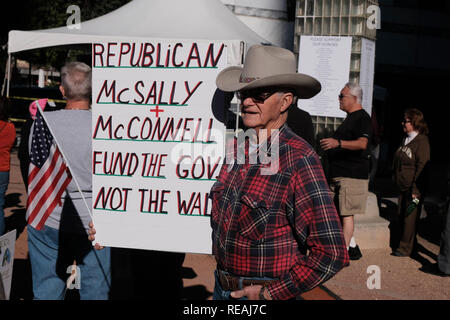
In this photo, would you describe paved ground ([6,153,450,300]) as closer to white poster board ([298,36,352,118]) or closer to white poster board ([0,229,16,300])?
white poster board ([298,36,352,118])

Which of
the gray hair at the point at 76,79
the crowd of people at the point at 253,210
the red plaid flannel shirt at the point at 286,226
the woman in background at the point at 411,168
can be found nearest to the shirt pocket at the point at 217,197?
the crowd of people at the point at 253,210

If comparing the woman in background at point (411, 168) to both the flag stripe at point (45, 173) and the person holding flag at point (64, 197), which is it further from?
the flag stripe at point (45, 173)

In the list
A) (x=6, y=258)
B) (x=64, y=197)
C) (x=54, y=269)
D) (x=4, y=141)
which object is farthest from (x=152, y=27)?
(x=6, y=258)

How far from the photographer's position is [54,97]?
25578 mm

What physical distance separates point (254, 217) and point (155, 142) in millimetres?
1098

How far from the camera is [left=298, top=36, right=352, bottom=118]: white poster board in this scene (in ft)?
25.8

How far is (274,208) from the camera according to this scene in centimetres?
248

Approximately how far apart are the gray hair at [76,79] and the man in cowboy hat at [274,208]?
1290 millimetres

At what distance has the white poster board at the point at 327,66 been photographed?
7.88 metres

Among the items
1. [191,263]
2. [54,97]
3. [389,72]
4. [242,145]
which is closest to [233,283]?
[242,145]

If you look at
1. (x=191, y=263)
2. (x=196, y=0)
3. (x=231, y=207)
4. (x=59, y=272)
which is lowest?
(x=191, y=263)

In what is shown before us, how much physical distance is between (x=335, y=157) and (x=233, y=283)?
169 inches

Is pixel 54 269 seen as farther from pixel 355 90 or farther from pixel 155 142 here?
pixel 355 90

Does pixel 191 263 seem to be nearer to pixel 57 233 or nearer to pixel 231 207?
pixel 57 233
